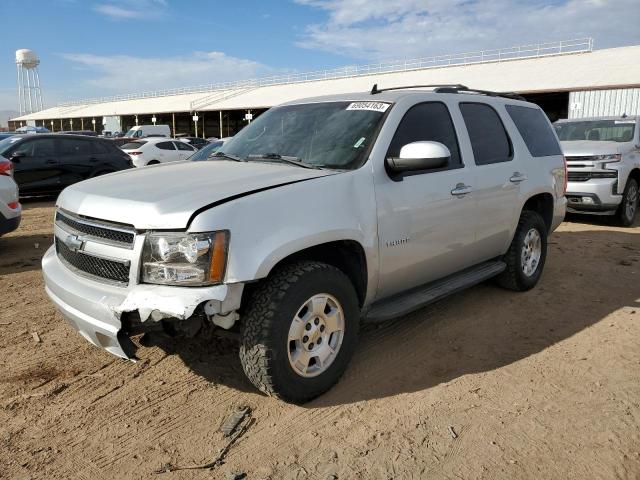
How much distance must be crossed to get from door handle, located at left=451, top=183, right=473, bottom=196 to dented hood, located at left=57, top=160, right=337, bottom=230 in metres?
1.15

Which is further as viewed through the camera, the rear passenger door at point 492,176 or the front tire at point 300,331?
the rear passenger door at point 492,176

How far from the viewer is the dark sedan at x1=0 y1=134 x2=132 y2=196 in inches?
438

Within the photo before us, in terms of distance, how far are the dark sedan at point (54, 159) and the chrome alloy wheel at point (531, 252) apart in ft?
33.5

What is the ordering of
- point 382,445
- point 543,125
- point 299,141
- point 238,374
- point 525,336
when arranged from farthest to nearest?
1. point 543,125
2. point 525,336
3. point 299,141
4. point 238,374
5. point 382,445

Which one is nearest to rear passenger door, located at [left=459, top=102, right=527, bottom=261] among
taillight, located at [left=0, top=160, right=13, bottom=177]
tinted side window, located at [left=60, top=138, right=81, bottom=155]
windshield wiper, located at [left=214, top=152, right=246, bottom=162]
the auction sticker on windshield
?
the auction sticker on windshield

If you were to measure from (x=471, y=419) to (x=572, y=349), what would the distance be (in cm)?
142

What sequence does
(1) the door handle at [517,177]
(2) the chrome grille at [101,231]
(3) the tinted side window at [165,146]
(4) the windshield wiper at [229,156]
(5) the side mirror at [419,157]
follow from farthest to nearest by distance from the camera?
(3) the tinted side window at [165,146] < (1) the door handle at [517,177] < (4) the windshield wiper at [229,156] < (5) the side mirror at [419,157] < (2) the chrome grille at [101,231]

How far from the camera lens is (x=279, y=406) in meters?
3.12

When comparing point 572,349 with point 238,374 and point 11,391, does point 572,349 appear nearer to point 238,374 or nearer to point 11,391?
point 238,374

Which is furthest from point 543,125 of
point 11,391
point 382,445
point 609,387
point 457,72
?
point 457,72

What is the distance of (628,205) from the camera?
9078 mm

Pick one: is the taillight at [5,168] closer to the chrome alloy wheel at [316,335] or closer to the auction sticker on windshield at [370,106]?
the auction sticker on windshield at [370,106]

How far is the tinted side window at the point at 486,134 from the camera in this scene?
4.31m

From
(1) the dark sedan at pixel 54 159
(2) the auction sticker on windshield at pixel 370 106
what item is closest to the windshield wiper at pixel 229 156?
(2) the auction sticker on windshield at pixel 370 106
